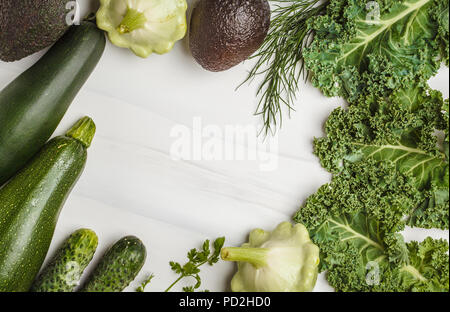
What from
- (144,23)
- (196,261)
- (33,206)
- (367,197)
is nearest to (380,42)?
(367,197)

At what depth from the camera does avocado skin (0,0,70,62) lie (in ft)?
4.41

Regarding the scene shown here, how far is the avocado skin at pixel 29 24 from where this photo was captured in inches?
52.9

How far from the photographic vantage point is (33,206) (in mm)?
1438

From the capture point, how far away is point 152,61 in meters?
1.62

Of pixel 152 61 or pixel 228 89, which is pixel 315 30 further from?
pixel 152 61

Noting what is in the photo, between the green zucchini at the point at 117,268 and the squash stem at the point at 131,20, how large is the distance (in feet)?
2.48

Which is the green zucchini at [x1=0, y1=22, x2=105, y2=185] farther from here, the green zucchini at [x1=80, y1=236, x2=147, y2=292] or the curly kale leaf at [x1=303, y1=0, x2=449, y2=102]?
the curly kale leaf at [x1=303, y1=0, x2=449, y2=102]

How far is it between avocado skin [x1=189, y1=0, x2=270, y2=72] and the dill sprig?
146 millimetres

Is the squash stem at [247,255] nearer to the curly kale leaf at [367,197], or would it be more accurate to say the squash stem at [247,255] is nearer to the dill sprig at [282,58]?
the curly kale leaf at [367,197]

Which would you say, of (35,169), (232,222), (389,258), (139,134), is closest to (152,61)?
(139,134)

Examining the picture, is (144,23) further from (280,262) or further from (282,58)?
(280,262)

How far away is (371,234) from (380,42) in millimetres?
743

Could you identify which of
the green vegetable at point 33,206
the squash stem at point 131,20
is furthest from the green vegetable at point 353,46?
the green vegetable at point 33,206
